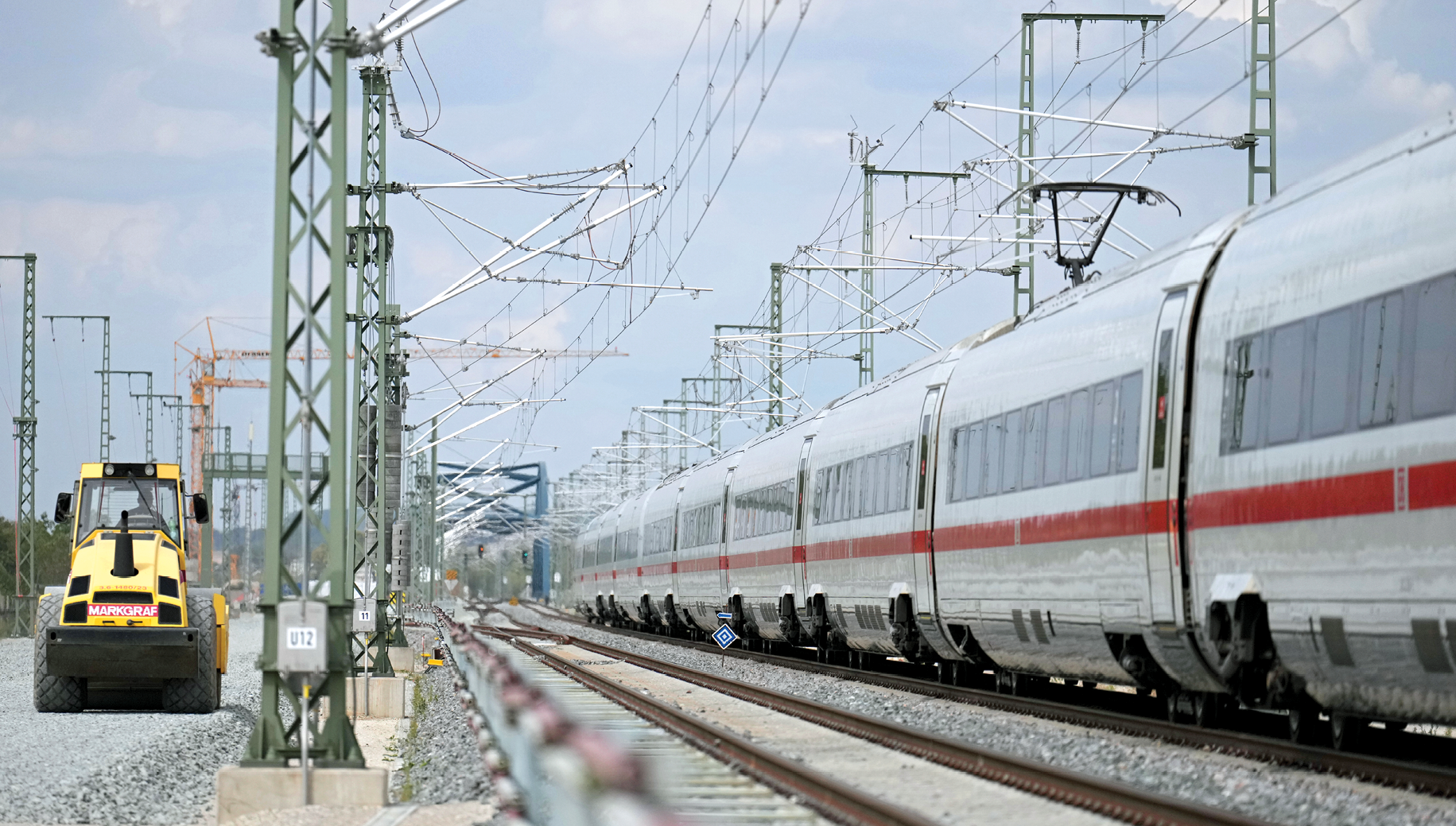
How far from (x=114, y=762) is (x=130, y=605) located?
195 inches

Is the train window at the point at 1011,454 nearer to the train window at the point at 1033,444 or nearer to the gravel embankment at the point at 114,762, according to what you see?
the train window at the point at 1033,444

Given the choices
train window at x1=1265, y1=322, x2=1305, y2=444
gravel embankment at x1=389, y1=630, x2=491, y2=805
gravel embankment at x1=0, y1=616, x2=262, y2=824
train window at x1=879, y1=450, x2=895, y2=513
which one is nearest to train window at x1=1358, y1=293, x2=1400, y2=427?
train window at x1=1265, y1=322, x2=1305, y2=444

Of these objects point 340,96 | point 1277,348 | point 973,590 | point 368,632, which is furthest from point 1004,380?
point 368,632

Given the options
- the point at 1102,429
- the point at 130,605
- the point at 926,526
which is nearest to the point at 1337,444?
the point at 1102,429

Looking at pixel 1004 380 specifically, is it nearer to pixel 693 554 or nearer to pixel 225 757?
pixel 225 757

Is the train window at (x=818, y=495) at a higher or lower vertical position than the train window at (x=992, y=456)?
lower

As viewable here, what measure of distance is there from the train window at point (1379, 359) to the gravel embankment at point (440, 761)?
6843 millimetres

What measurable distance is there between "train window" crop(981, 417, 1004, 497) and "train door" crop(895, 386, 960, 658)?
83.2 inches

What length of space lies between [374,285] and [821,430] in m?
7.44

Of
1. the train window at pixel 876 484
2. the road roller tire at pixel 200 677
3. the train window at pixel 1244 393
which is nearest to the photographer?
the train window at pixel 1244 393

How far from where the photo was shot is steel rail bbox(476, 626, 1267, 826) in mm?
9914

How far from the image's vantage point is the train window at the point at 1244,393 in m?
12.5

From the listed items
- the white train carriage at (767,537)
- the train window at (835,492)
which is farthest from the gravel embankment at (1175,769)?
the white train carriage at (767,537)

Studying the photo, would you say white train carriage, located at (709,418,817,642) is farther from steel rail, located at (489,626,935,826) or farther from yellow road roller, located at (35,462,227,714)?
yellow road roller, located at (35,462,227,714)
